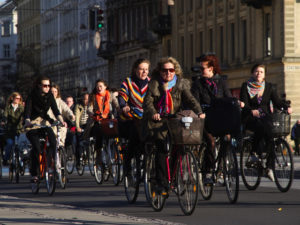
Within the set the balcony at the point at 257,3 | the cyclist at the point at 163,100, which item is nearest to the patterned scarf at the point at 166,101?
the cyclist at the point at 163,100

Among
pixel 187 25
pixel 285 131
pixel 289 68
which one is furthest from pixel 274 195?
pixel 187 25

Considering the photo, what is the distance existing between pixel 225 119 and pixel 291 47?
104ft

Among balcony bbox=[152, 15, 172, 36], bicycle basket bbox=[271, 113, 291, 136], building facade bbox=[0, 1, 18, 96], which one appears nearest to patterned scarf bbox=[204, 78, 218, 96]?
bicycle basket bbox=[271, 113, 291, 136]

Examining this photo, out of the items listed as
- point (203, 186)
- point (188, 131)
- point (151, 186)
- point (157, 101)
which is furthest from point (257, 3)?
point (188, 131)

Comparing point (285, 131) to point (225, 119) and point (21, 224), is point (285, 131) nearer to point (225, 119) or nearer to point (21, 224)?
point (225, 119)

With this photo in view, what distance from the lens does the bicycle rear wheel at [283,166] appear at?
49.1 ft

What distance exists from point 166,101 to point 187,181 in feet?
3.75

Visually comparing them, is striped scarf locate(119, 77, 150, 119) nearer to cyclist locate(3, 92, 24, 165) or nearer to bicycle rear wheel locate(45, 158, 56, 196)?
bicycle rear wheel locate(45, 158, 56, 196)

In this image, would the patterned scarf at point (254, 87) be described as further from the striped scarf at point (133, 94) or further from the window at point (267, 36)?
the window at point (267, 36)

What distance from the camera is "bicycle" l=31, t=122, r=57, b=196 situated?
16.4 meters

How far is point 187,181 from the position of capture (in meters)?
11.9

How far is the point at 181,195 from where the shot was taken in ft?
39.8

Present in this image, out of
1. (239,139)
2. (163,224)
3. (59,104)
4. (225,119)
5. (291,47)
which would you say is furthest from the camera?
(291,47)

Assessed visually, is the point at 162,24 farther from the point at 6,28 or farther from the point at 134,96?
the point at 6,28
